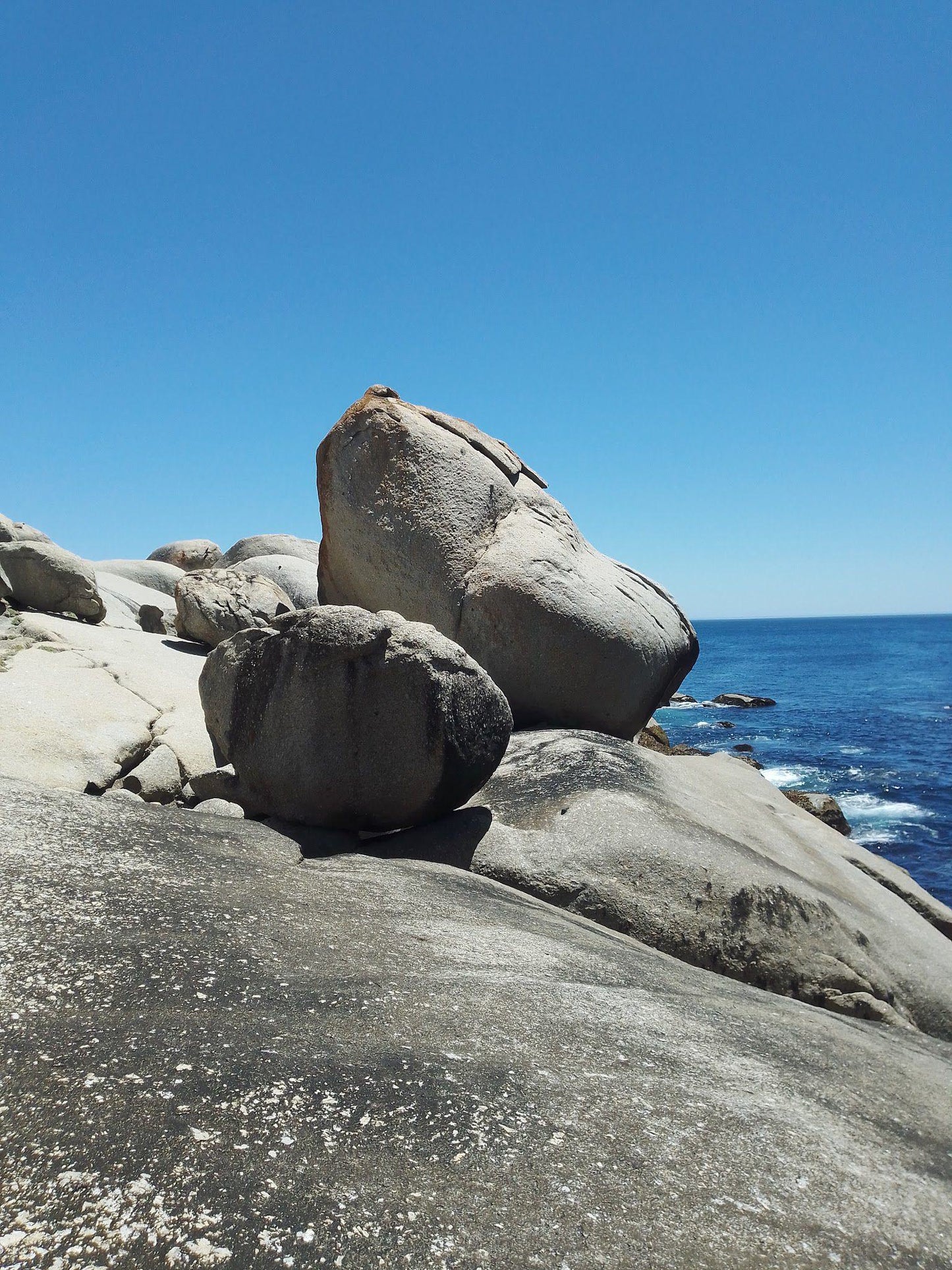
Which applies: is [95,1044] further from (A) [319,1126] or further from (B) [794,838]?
(B) [794,838]

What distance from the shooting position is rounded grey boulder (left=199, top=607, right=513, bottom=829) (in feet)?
18.2

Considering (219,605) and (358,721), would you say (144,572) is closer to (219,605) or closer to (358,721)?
(219,605)

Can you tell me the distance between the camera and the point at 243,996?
287 centimetres

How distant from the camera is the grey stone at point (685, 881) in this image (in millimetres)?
5422

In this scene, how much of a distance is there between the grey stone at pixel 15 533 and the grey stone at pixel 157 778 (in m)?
7.03

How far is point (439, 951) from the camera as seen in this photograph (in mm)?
3652

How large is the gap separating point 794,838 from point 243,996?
5848mm

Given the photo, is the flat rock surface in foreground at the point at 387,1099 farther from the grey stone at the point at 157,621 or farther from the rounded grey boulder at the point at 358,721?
the grey stone at the point at 157,621

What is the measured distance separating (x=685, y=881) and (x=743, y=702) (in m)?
46.2

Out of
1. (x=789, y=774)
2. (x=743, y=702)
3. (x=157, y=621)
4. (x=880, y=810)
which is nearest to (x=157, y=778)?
(x=157, y=621)

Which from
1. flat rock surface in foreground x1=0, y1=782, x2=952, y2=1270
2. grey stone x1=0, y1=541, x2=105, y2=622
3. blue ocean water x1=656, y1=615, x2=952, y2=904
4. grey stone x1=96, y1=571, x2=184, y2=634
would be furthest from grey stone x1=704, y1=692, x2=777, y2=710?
flat rock surface in foreground x1=0, y1=782, x2=952, y2=1270

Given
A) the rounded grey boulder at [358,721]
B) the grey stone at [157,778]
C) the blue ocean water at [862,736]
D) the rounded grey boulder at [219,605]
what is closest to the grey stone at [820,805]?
the blue ocean water at [862,736]

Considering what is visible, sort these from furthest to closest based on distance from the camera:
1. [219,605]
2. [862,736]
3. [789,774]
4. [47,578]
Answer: [862,736] < [789,774] < [219,605] < [47,578]

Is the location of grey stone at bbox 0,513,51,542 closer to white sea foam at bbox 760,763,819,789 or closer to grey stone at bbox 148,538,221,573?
grey stone at bbox 148,538,221,573
